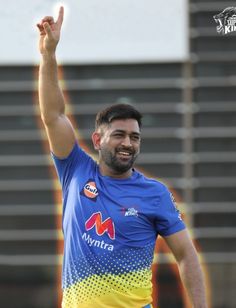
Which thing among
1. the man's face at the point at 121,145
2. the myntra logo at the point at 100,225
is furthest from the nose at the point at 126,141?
the myntra logo at the point at 100,225

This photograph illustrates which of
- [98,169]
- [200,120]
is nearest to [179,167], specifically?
[200,120]

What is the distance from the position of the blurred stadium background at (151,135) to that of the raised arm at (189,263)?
5227 millimetres

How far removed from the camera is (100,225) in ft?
13.8

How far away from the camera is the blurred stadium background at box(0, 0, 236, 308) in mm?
9680

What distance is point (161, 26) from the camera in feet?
31.1

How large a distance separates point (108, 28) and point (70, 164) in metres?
5.21

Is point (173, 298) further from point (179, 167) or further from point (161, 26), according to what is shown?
point (161, 26)

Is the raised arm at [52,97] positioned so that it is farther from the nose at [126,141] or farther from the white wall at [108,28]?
the white wall at [108,28]

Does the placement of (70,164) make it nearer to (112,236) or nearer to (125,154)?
(125,154)

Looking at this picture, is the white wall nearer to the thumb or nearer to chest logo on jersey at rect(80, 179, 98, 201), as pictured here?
the thumb

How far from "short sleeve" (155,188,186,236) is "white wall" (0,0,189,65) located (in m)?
5.33

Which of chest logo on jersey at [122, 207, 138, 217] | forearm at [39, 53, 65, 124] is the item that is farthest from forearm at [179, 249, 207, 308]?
forearm at [39, 53, 65, 124]

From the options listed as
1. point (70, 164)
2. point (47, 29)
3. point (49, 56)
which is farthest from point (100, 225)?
point (47, 29)

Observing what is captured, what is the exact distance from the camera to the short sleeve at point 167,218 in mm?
4305
